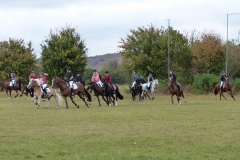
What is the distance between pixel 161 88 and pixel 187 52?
4.93 metres

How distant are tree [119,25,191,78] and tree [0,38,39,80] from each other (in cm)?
1235

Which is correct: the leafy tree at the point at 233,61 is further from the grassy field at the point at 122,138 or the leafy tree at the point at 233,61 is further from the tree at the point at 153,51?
the grassy field at the point at 122,138

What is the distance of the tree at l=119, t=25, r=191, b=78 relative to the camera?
178 ft

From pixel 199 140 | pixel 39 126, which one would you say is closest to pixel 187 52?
pixel 39 126

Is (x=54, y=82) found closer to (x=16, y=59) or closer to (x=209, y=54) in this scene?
(x=209, y=54)

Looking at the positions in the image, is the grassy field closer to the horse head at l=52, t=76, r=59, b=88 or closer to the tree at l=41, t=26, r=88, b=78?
the horse head at l=52, t=76, r=59, b=88

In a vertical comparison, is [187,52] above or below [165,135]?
above

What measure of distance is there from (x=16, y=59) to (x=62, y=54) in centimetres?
834

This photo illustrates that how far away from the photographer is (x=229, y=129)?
1723cm

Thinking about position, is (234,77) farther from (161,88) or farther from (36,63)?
(36,63)

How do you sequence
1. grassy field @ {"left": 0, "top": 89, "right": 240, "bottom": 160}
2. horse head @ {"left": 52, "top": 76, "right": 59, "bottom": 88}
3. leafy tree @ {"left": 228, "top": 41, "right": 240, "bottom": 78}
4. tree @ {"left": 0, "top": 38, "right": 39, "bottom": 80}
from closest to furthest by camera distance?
grassy field @ {"left": 0, "top": 89, "right": 240, "bottom": 160} < horse head @ {"left": 52, "top": 76, "right": 59, "bottom": 88} < leafy tree @ {"left": 228, "top": 41, "right": 240, "bottom": 78} < tree @ {"left": 0, "top": 38, "right": 39, "bottom": 80}

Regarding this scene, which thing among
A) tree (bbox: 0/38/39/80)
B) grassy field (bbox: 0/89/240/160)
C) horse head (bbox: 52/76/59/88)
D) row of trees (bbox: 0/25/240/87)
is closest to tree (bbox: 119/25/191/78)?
row of trees (bbox: 0/25/240/87)

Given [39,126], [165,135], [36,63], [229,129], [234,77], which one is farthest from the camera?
[36,63]

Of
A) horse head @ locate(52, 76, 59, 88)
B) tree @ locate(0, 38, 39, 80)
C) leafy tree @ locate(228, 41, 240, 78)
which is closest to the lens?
horse head @ locate(52, 76, 59, 88)
